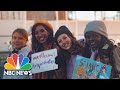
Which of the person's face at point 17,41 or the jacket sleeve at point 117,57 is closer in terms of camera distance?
the person's face at point 17,41

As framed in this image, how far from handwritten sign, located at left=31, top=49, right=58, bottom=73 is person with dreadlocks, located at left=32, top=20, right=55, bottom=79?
3.6 inches

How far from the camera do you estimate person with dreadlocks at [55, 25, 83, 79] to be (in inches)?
219

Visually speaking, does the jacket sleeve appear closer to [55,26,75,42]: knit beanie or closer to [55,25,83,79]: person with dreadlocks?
[55,25,83,79]: person with dreadlocks

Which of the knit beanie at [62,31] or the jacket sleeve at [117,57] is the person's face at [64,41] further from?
the jacket sleeve at [117,57]

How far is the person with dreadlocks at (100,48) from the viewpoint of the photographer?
5.59m

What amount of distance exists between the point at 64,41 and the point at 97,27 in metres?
0.84

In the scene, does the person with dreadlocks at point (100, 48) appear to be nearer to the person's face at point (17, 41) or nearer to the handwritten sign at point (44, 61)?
the handwritten sign at point (44, 61)

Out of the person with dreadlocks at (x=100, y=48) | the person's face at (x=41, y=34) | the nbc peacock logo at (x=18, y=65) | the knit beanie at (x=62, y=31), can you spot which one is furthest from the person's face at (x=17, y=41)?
the person with dreadlocks at (x=100, y=48)

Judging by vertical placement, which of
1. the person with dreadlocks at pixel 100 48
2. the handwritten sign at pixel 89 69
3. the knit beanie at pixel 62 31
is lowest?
the handwritten sign at pixel 89 69

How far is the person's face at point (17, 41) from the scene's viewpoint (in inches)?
217

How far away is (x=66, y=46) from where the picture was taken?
18.3 feet

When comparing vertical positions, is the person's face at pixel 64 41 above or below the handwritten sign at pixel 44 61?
above

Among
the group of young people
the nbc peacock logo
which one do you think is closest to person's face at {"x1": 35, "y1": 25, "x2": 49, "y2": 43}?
the group of young people

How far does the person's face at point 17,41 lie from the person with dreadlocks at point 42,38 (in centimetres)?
23
